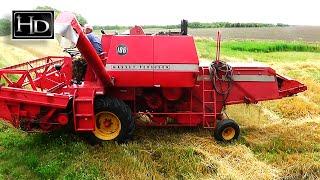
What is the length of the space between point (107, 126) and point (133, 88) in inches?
33.0

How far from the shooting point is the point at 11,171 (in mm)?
7316

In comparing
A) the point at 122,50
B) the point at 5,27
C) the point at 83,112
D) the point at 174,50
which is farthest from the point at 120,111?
the point at 5,27

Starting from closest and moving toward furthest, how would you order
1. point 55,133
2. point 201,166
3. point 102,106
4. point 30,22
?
point 201,166, point 102,106, point 55,133, point 30,22

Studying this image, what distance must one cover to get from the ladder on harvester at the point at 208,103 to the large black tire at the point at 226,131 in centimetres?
27

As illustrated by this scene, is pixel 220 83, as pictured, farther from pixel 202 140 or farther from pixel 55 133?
pixel 55 133

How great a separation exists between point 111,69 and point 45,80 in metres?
1.60

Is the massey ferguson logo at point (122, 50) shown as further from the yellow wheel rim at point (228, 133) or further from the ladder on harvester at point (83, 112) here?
the yellow wheel rim at point (228, 133)

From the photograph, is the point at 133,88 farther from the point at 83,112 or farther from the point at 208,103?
the point at 208,103

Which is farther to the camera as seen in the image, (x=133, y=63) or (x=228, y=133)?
(x=228, y=133)

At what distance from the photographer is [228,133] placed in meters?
8.55

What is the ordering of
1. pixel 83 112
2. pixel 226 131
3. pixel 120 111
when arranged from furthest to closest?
pixel 226 131
pixel 120 111
pixel 83 112

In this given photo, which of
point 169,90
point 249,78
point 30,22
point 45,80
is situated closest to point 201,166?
point 169,90

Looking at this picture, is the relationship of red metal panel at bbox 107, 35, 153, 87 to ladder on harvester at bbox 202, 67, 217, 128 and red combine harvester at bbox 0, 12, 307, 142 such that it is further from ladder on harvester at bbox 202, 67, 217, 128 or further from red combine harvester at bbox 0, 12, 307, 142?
ladder on harvester at bbox 202, 67, 217, 128

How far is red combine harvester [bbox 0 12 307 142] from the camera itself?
25.8 feet
